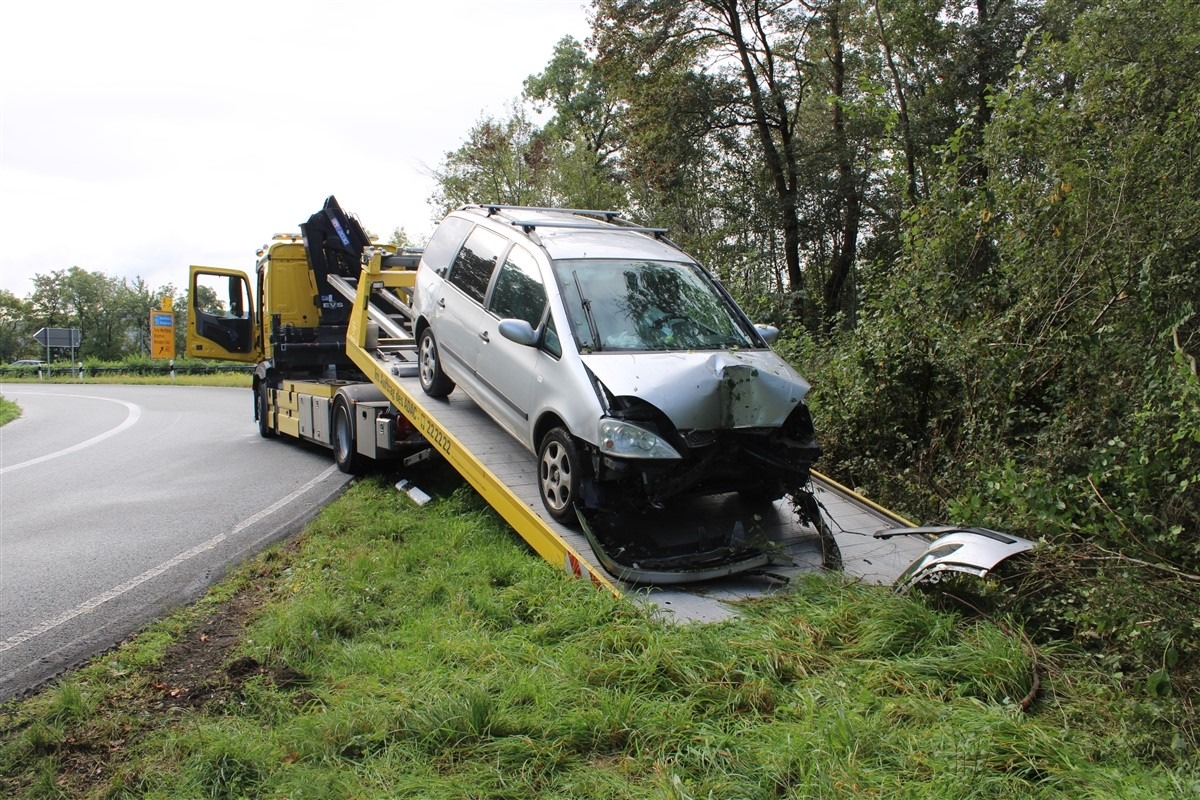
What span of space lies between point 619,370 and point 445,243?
3.42 m

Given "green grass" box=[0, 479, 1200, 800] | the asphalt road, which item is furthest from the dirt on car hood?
the asphalt road

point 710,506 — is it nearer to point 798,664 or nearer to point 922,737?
point 798,664

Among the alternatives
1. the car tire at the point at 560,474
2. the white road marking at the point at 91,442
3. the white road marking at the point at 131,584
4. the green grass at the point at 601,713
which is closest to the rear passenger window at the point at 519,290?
the car tire at the point at 560,474

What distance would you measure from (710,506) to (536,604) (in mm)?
1726

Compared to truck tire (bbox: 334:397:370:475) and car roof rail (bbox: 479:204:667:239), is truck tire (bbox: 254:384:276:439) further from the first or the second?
car roof rail (bbox: 479:204:667:239)

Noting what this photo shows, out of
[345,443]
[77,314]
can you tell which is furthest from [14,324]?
[345,443]

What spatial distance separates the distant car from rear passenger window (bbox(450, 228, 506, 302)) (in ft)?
0.06

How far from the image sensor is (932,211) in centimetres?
733

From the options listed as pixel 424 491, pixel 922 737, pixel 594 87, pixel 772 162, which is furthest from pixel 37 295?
pixel 922 737

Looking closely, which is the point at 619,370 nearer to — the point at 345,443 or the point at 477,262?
the point at 477,262

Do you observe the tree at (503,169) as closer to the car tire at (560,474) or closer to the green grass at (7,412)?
the green grass at (7,412)

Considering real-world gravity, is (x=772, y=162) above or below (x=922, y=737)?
above

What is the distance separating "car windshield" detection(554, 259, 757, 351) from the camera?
5.79 meters

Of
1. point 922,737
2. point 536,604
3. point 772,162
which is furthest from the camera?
point 772,162
